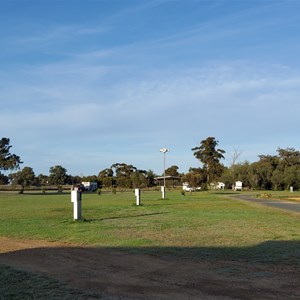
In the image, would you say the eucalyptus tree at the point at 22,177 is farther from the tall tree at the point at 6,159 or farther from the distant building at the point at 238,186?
the distant building at the point at 238,186

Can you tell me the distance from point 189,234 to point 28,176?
78.7 m

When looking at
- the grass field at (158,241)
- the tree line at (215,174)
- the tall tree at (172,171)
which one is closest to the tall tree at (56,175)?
the tree line at (215,174)

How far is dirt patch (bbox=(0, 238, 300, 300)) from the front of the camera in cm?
705

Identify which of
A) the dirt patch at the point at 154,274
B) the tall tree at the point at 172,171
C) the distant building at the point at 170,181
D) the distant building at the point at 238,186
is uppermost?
the tall tree at the point at 172,171

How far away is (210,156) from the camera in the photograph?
12338cm

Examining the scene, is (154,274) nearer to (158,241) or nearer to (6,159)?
(158,241)

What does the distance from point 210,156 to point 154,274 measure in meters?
116

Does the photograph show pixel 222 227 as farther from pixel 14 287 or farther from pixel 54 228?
pixel 14 287

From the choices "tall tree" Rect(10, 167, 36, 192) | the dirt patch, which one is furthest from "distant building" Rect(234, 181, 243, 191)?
the dirt patch

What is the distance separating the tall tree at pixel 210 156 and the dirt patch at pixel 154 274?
11100cm

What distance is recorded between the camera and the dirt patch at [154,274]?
7.05 m

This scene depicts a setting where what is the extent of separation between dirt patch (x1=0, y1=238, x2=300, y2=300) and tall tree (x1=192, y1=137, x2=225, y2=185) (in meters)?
111

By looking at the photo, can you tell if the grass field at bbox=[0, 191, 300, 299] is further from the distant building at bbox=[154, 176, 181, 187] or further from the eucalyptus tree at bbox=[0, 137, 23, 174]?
the distant building at bbox=[154, 176, 181, 187]

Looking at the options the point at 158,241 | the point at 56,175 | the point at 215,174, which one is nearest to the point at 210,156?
the point at 215,174
